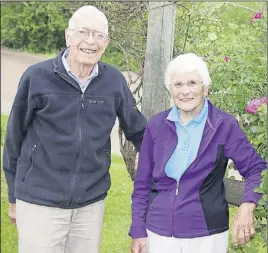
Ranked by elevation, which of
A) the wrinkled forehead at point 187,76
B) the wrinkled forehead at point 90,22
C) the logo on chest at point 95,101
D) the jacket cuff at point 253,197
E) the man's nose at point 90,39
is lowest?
the jacket cuff at point 253,197

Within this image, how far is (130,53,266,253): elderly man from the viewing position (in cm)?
289

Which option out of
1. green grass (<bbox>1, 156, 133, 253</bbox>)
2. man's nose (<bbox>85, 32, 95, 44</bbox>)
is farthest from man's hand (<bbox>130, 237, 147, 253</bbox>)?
green grass (<bbox>1, 156, 133, 253</bbox>)

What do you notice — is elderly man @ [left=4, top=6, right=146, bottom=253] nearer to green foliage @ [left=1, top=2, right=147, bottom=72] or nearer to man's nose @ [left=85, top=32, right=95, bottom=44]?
man's nose @ [left=85, top=32, right=95, bottom=44]

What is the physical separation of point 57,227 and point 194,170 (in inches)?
29.8

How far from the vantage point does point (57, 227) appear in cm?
324

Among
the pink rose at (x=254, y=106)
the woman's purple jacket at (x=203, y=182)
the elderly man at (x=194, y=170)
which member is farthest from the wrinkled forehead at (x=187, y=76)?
the pink rose at (x=254, y=106)

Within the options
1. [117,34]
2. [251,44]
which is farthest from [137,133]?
[117,34]

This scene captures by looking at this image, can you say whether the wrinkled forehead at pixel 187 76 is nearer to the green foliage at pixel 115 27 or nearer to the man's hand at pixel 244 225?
the man's hand at pixel 244 225

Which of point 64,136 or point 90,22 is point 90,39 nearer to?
point 90,22

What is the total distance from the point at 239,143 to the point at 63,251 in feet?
3.43

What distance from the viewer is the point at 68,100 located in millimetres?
3191

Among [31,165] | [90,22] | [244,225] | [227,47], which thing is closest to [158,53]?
[227,47]

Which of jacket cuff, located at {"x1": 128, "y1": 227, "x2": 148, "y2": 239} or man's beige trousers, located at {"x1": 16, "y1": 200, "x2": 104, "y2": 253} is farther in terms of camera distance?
man's beige trousers, located at {"x1": 16, "y1": 200, "x2": 104, "y2": 253}

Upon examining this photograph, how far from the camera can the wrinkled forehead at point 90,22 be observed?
3.18 m
